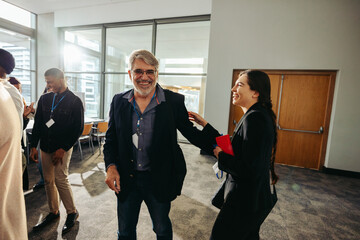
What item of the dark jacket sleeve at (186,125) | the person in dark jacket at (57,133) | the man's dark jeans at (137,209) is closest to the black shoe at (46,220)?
the person in dark jacket at (57,133)

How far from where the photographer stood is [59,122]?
1.86 metres

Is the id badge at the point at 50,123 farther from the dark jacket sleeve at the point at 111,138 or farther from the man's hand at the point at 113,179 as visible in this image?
the man's hand at the point at 113,179

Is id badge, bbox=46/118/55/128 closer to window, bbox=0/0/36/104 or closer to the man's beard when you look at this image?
the man's beard

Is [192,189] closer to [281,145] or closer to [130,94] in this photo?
[130,94]

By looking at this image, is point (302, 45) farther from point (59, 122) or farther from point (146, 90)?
point (59, 122)

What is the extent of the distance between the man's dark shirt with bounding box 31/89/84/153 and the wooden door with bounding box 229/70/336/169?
4.44 metres

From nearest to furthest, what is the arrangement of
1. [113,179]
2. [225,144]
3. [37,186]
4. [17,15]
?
[225,144], [113,179], [37,186], [17,15]

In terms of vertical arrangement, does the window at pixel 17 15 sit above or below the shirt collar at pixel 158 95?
above

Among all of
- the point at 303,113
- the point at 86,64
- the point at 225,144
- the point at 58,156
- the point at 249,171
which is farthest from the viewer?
the point at 86,64

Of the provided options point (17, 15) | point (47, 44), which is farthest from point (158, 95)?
point (17, 15)

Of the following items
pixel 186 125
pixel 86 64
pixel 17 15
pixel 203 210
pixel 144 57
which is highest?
pixel 17 15

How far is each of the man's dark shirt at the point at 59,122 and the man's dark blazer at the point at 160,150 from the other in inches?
34.7

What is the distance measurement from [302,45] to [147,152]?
4.71m

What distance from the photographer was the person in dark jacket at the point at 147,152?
1.21m
